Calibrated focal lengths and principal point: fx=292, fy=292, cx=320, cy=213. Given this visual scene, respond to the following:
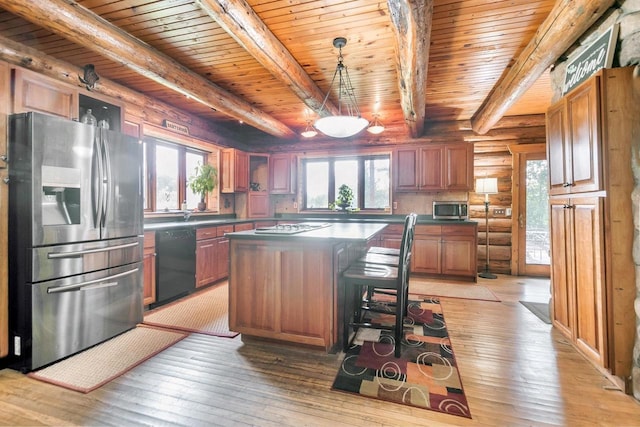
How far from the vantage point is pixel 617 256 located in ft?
6.13

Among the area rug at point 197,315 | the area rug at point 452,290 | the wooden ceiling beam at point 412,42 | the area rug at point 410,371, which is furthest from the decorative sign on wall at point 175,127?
the area rug at point 452,290

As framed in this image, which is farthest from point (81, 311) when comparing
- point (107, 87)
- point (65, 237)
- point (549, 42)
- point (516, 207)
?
point (516, 207)

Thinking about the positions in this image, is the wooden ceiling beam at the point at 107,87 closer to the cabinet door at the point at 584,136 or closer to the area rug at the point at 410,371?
the area rug at the point at 410,371

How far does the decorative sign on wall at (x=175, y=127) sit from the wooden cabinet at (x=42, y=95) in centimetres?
165

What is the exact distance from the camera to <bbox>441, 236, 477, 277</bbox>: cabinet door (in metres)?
4.48

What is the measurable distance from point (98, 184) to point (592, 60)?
3.93 m

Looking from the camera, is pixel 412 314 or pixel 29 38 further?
pixel 412 314

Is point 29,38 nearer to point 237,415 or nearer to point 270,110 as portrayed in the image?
point 270,110

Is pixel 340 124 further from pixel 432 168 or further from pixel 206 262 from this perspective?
pixel 432 168

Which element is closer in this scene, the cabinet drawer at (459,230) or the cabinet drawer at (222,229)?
the cabinet drawer at (222,229)

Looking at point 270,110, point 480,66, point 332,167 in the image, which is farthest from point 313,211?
point 480,66

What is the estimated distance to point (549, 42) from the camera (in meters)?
2.28

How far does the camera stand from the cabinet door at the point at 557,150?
2371 millimetres

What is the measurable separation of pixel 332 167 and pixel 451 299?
10.8 ft
